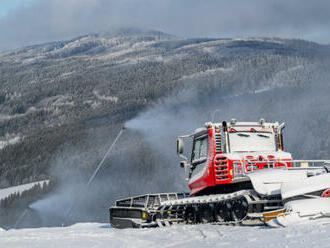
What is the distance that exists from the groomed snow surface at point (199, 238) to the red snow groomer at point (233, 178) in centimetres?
83

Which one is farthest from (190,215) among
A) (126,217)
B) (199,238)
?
(199,238)

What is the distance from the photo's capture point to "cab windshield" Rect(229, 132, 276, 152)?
57.3 feet

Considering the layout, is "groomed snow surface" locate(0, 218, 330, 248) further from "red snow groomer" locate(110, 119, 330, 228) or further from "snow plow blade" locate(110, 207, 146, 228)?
"snow plow blade" locate(110, 207, 146, 228)

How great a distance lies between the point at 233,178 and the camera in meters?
16.3

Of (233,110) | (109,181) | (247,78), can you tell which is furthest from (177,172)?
(247,78)

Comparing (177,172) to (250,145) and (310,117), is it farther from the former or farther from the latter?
(250,145)

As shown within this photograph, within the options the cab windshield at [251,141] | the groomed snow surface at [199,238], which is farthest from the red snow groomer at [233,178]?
the groomed snow surface at [199,238]

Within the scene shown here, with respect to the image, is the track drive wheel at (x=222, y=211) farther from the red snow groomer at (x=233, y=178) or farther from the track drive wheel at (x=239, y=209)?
the track drive wheel at (x=239, y=209)

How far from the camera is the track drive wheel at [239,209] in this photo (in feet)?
48.6

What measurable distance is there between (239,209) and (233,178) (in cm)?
131

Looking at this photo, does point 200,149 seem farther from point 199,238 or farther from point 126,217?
point 199,238

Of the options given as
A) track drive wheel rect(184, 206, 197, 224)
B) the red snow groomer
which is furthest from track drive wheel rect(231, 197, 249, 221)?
track drive wheel rect(184, 206, 197, 224)

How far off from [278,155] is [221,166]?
1.96 metres

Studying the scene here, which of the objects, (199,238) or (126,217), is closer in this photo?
(199,238)
